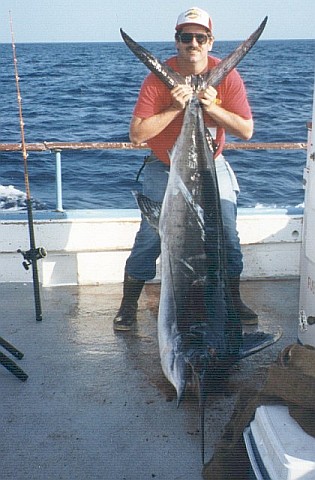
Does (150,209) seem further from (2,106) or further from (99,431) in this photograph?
(2,106)

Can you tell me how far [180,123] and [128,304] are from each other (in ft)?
3.56

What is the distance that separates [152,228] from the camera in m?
3.46

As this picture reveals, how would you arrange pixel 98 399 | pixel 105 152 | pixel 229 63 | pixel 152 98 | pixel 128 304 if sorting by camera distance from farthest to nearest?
pixel 105 152 < pixel 128 304 < pixel 152 98 < pixel 229 63 < pixel 98 399

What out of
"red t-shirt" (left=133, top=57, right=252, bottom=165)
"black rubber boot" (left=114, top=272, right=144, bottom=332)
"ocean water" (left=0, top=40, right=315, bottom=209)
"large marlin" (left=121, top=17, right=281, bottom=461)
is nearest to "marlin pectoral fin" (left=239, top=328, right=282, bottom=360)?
"large marlin" (left=121, top=17, right=281, bottom=461)

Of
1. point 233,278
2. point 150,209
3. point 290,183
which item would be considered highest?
point 150,209

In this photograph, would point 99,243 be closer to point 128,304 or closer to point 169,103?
point 128,304

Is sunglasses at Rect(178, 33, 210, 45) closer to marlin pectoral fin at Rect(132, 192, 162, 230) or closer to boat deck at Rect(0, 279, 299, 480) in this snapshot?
marlin pectoral fin at Rect(132, 192, 162, 230)

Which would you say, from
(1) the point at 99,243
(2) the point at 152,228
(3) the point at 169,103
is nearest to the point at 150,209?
(2) the point at 152,228

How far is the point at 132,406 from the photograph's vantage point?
9.36 feet

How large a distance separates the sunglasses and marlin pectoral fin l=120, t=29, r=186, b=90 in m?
0.21

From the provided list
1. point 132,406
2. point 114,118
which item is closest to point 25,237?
point 132,406

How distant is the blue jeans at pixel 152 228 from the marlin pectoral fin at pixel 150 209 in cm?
17

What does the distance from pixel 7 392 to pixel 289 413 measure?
145cm

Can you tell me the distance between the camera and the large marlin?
2785mm
